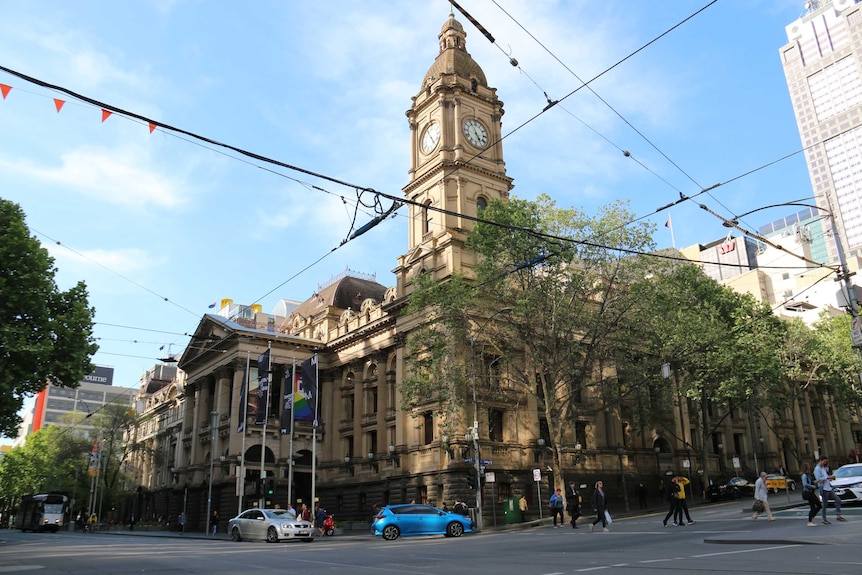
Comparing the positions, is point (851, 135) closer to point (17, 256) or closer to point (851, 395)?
point (851, 395)

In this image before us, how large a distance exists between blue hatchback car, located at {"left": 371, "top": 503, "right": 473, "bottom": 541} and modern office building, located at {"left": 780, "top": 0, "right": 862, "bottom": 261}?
146 m

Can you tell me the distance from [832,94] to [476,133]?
14583 centimetres

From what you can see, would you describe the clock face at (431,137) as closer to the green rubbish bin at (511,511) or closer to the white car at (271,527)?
the green rubbish bin at (511,511)

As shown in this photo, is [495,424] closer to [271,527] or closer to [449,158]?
[271,527]

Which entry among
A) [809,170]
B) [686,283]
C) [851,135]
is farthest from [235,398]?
[809,170]

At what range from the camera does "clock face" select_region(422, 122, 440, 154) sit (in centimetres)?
5272

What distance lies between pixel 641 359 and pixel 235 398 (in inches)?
1249

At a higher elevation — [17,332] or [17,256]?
[17,256]

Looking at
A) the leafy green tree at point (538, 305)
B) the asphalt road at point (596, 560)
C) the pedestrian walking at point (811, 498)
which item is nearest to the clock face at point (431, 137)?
the leafy green tree at point (538, 305)

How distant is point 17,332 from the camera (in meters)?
28.1

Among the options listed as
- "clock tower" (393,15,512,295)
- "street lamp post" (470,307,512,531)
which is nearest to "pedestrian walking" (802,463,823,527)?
"street lamp post" (470,307,512,531)

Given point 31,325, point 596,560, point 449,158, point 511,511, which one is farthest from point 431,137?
point 596,560

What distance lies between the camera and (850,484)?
22781mm

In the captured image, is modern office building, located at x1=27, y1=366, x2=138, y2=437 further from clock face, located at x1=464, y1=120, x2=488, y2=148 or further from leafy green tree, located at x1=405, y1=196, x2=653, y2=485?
leafy green tree, located at x1=405, y1=196, x2=653, y2=485
